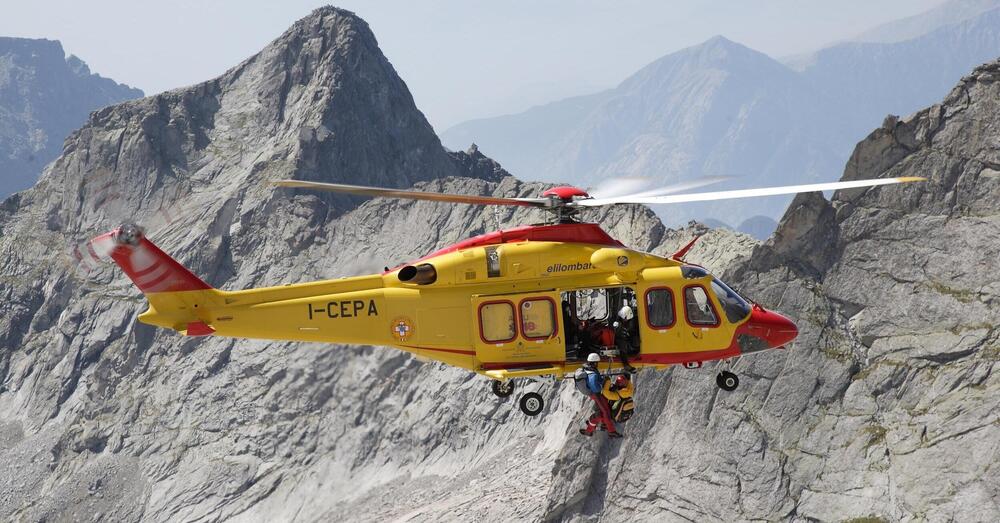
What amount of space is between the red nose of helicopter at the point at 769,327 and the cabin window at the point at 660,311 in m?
2.53

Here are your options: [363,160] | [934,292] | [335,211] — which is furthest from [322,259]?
[934,292]

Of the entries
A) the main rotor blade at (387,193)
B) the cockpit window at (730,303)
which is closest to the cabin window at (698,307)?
the cockpit window at (730,303)

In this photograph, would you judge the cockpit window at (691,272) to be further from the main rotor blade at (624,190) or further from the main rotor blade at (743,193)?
the main rotor blade at (743,193)

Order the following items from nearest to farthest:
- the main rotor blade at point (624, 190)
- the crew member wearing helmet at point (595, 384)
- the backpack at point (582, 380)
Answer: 1. the main rotor blade at point (624, 190)
2. the crew member wearing helmet at point (595, 384)
3. the backpack at point (582, 380)

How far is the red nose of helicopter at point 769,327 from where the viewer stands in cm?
2611

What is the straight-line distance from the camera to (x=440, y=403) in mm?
96375

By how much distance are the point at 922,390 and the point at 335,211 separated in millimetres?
84018

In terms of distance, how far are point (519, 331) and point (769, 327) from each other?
721 cm

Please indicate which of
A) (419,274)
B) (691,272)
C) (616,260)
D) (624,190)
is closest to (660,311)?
(691,272)

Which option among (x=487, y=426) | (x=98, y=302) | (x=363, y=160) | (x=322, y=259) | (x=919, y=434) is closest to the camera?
(x=919, y=434)

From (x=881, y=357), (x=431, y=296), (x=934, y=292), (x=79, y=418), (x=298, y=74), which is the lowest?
(x=79, y=418)

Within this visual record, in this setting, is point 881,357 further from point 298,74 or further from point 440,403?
point 298,74

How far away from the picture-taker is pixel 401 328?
26.2 metres

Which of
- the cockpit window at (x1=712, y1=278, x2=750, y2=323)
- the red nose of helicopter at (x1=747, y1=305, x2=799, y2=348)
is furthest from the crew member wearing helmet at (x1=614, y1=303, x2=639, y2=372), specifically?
the red nose of helicopter at (x1=747, y1=305, x2=799, y2=348)
